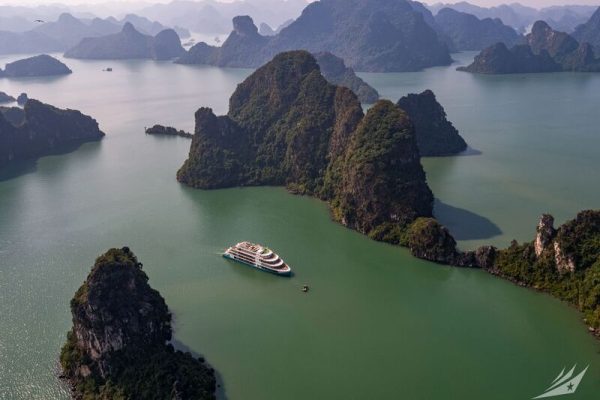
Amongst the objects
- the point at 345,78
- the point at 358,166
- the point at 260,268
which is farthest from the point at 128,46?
the point at 260,268

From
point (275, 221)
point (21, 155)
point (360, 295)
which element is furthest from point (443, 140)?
point (21, 155)

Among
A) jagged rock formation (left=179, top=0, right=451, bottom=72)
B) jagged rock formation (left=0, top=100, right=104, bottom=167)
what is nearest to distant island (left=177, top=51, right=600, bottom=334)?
jagged rock formation (left=0, top=100, right=104, bottom=167)

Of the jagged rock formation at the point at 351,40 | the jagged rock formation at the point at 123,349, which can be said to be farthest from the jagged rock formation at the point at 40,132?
the jagged rock formation at the point at 351,40

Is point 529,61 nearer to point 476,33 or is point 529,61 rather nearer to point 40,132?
point 476,33

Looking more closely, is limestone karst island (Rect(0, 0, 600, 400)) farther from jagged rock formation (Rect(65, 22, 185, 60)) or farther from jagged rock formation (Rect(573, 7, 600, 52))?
jagged rock formation (Rect(65, 22, 185, 60))

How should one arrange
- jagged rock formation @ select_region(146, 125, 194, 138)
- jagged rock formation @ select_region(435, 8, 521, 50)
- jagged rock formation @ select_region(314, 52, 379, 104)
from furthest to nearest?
jagged rock formation @ select_region(435, 8, 521, 50), jagged rock formation @ select_region(314, 52, 379, 104), jagged rock formation @ select_region(146, 125, 194, 138)

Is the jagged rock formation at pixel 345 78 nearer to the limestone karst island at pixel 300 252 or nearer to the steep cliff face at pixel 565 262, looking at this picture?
the limestone karst island at pixel 300 252

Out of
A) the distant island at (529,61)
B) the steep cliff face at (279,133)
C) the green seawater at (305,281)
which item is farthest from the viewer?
the distant island at (529,61)
